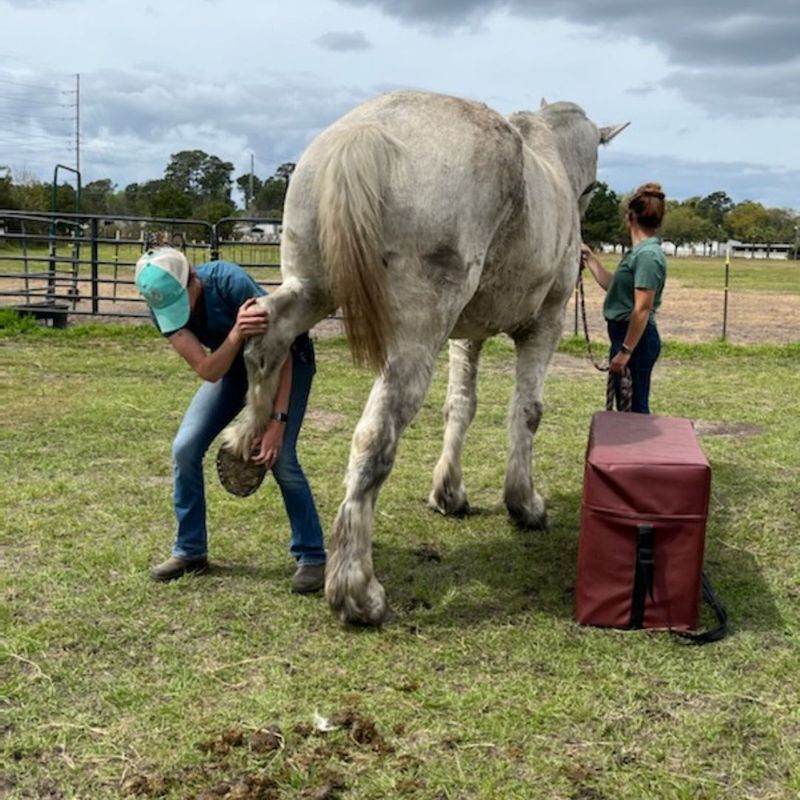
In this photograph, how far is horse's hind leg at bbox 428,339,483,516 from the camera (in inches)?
199

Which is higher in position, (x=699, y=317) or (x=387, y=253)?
(x=387, y=253)

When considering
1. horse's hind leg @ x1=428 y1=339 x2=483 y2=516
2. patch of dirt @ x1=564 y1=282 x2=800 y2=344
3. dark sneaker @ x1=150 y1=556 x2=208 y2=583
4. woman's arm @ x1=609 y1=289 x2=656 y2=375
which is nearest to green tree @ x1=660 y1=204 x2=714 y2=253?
patch of dirt @ x1=564 y1=282 x2=800 y2=344

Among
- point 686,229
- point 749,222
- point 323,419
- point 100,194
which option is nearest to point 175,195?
point 100,194

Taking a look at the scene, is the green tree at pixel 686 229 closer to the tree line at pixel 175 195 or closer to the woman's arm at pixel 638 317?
the tree line at pixel 175 195

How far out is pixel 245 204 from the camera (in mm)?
56719

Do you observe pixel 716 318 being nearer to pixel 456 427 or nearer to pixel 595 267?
pixel 595 267

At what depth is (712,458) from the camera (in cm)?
654

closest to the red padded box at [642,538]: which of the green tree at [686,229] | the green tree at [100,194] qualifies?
the green tree at [100,194]

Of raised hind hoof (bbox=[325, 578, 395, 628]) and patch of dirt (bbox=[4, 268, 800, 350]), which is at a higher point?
patch of dirt (bbox=[4, 268, 800, 350])

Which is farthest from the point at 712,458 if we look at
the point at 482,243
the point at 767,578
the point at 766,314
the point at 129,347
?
the point at 766,314

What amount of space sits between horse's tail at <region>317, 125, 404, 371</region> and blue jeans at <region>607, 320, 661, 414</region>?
7.90ft

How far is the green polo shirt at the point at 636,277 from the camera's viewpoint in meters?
4.91

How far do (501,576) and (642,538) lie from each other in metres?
0.90

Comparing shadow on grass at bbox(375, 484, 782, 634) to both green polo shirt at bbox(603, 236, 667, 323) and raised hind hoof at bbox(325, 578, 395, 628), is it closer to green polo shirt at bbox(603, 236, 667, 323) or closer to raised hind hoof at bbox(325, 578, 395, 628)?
raised hind hoof at bbox(325, 578, 395, 628)
